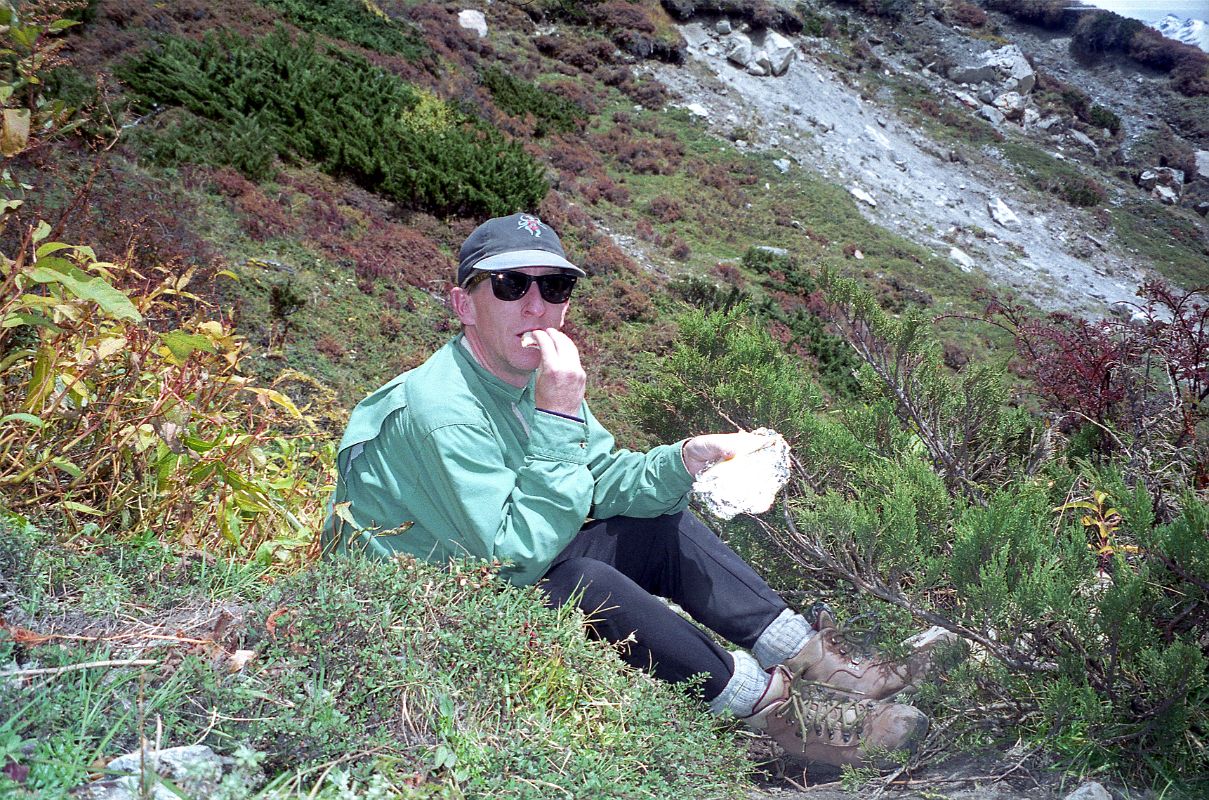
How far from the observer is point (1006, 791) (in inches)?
81.1

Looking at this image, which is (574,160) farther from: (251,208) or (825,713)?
(825,713)

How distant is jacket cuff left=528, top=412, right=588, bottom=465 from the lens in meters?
2.29

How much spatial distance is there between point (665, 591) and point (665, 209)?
1285 centimetres

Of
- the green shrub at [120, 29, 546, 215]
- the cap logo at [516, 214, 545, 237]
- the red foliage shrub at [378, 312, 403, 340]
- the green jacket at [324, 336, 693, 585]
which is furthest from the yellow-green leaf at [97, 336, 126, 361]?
the green shrub at [120, 29, 546, 215]

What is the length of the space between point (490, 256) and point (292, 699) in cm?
137

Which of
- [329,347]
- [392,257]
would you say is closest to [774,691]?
[329,347]

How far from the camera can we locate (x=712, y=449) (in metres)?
2.42

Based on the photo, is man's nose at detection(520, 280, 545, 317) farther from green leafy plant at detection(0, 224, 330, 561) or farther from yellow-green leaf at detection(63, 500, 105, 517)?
yellow-green leaf at detection(63, 500, 105, 517)

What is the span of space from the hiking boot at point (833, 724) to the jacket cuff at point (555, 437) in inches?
35.6

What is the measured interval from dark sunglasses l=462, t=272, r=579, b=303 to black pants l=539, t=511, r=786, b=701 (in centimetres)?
77

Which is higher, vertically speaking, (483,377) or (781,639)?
(483,377)

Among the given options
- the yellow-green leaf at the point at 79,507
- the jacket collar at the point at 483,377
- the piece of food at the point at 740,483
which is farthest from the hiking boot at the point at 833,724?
the yellow-green leaf at the point at 79,507

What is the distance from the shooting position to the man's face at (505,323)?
244cm

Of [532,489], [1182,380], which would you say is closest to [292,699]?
[532,489]
